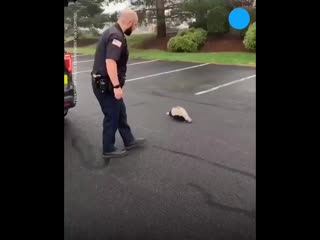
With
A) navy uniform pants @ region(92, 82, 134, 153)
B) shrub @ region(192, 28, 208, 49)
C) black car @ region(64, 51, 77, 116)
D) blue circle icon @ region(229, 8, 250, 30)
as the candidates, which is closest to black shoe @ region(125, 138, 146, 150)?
navy uniform pants @ region(92, 82, 134, 153)

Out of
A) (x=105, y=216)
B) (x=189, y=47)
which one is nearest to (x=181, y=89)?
(x=189, y=47)

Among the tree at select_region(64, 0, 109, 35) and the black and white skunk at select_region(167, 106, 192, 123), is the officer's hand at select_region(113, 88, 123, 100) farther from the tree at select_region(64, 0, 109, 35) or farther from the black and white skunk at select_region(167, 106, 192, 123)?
the black and white skunk at select_region(167, 106, 192, 123)

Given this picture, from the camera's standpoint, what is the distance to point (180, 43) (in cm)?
284

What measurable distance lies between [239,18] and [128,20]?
0.70 meters

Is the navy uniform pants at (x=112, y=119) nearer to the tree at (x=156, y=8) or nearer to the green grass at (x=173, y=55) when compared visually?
the green grass at (x=173, y=55)

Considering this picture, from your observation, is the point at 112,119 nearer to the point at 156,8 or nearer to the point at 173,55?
the point at 173,55

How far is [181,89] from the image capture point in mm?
3682

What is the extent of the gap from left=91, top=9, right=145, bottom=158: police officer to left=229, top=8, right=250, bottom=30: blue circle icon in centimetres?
61

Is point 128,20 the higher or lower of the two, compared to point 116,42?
higher

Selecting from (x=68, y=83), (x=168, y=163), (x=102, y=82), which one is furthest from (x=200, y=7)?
(x=168, y=163)

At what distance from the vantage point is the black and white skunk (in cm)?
364

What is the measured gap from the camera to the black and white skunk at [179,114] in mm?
3643
